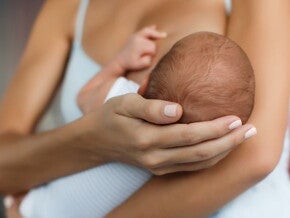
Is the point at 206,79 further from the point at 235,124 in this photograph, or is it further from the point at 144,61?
the point at 144,61

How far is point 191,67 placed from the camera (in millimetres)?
780

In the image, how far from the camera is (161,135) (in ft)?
2.47

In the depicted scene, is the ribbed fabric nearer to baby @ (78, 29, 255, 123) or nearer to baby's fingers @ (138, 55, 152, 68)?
baby's fingers @ (138, 55, 152, 68)

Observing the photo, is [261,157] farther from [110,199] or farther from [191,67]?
[110,199]

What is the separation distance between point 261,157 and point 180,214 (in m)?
0.15

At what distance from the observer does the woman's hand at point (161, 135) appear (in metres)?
0.73

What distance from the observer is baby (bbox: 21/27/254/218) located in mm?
771

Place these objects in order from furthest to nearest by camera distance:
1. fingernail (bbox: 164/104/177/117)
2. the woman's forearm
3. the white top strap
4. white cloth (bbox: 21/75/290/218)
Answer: the white top strap < the woman's forearm < white cloth (bbox: 21/75/290/218) < fingernail (bbox: 164/104/177/117)

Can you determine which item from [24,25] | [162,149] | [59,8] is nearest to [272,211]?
[162,149]

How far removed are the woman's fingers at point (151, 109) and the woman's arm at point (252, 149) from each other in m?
0.13

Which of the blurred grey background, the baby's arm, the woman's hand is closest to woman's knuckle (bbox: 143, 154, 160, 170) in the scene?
the woman's hand

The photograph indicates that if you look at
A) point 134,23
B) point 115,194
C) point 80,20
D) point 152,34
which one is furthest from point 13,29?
point 115,194

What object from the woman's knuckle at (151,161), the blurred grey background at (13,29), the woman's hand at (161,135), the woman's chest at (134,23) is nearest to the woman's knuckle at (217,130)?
the woman's hand at (161,135)

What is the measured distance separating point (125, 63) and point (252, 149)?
0.32m
